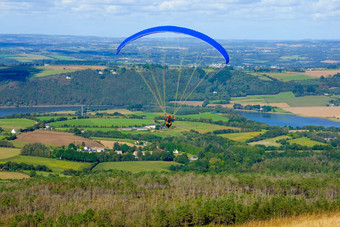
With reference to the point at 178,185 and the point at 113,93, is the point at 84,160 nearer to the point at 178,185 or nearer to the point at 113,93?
the point at 178,185

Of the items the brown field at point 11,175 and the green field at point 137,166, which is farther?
the green field at point 137,166

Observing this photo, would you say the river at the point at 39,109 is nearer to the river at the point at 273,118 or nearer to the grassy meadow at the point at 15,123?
the river at the point at 273,118

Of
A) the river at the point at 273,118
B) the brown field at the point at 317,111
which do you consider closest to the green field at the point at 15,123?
the river at the point at 273,118

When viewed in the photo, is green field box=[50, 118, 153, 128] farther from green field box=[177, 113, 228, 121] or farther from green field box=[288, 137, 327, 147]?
green field box=[288, 137, 327, 147]

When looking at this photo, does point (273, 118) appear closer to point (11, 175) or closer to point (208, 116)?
point (208, 116)

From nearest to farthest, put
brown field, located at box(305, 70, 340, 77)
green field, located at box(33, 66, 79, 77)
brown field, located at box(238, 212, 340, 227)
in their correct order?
brown field, located at box(238, 212, 340, 227) → green field, located at box(33, 66, 79, 77) → brown field, located at box(305, 70, 340, 77)

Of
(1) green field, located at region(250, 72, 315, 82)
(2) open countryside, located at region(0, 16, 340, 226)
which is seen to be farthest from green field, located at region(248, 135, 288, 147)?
(1) green field, located at region(250, 72, 315, 82)
